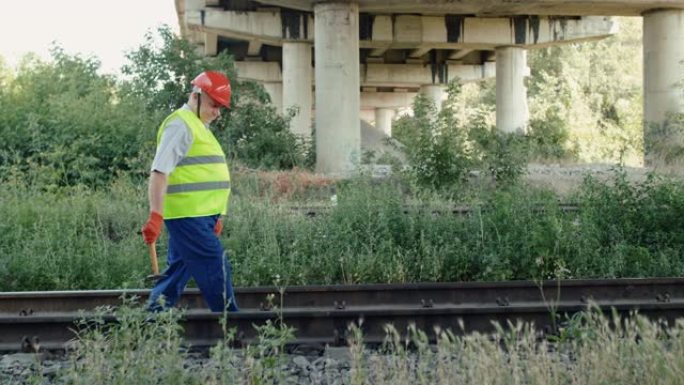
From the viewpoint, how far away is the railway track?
7.20m

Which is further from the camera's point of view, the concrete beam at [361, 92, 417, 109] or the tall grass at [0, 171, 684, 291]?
the concrete beam at [361, 92, 417, 109]

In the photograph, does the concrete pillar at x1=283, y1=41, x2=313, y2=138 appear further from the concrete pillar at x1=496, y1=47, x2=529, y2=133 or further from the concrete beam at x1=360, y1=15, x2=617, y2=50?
the concrete pillar at x1=496, y1=47, x2=529, y2=133

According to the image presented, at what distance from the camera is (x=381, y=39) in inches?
1201

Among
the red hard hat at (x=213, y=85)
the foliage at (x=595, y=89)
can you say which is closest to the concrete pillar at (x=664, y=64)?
the foliage at (x=595, y=89)

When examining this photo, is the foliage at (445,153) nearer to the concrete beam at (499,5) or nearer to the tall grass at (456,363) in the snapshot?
the concrete beam at (499,5)

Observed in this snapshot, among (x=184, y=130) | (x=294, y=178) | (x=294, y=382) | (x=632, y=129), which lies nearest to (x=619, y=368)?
(x=294, y=382)

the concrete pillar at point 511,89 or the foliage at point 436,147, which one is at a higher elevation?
the concrete pillar at point 511,89

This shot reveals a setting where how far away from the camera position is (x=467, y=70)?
147 feet

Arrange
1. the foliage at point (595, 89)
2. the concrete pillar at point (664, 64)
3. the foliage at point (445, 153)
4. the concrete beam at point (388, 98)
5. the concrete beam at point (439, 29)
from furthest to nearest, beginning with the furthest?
the concrete beam at point (388, 98)
the foliage at point (595, 89)
the concrete beam at point (439, 29)
the concrete pillar at point (664, 64)
the foliage at point (445, 153)

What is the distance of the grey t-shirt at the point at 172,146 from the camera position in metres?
6.65

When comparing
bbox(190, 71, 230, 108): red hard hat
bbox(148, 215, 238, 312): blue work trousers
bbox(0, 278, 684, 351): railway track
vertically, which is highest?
bbox(190, 71, 230, 108): red hard hat

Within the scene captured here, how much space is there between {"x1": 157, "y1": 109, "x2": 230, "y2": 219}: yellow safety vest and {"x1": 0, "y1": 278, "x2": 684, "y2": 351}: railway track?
2.80 ft

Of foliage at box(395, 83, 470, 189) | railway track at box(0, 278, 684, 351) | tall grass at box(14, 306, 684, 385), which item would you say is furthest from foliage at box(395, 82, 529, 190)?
tall grass at box(14, 306, 684, 385)

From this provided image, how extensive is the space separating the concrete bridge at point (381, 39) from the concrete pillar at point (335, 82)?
24 mm
